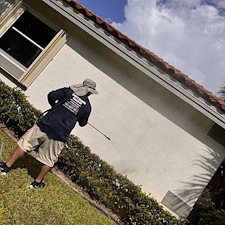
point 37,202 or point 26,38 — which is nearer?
point 37,202

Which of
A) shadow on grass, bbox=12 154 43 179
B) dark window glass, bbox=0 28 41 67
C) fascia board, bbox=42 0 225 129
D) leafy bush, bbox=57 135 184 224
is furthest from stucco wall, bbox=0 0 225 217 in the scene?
shadow on grass, bbox=12 154 43 179

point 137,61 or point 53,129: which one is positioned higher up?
point 137,61

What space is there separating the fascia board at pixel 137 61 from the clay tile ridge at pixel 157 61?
0.09m

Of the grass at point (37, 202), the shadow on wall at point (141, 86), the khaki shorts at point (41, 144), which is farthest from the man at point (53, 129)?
the shadow on wall at point (141, 86)

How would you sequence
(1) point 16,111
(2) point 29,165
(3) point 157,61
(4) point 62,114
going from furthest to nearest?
(1) point 16,111 → (3) point 157,61 → (2) point 29,165 → (4) point 62,114

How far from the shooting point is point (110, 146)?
6016 mm

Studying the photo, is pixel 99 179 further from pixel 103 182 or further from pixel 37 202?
pixel 37 202

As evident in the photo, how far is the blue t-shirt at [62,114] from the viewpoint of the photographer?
385cm

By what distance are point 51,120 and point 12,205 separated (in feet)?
4.16

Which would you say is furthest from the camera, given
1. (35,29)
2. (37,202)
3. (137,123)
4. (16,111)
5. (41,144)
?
(35,29)

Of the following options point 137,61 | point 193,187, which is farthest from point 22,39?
point 193,187

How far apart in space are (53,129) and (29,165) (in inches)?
51.7

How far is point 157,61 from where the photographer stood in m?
5.42

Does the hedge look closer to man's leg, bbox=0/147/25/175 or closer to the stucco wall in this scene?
the stucco wall
